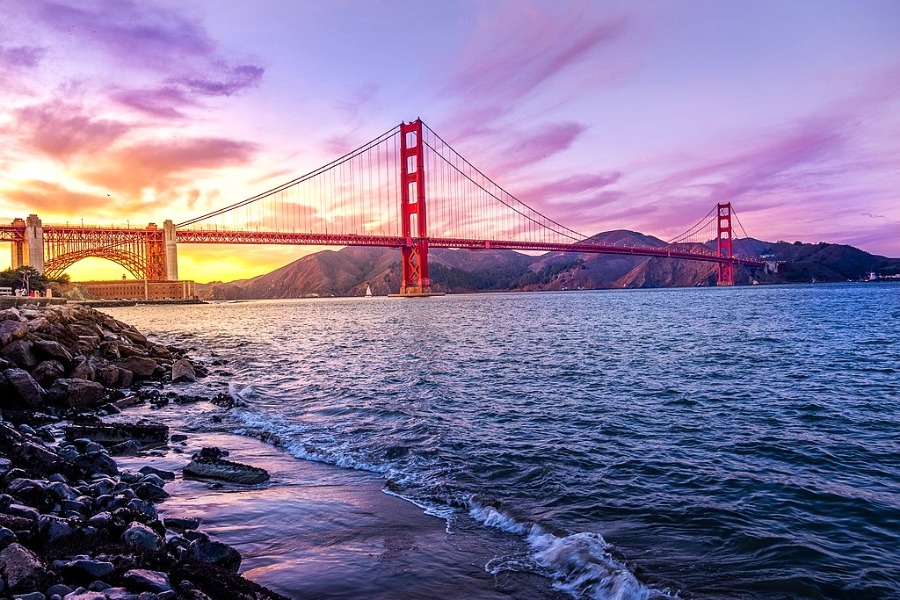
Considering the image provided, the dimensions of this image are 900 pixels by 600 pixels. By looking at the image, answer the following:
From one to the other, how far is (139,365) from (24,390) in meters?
5.47

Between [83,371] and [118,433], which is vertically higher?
[83,371]

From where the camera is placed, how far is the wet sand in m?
4.00

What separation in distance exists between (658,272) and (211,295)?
140520mm

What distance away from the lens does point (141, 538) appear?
385 cm

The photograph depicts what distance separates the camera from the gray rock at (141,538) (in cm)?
382

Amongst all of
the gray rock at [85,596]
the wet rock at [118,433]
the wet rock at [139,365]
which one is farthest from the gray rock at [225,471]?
the wet rock at [139,365]

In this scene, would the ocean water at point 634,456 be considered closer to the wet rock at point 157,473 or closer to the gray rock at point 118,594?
the gray rock at point 118,594

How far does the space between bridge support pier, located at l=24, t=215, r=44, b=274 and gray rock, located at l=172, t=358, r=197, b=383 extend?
77.2 metres

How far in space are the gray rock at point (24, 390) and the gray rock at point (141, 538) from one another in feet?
23.6

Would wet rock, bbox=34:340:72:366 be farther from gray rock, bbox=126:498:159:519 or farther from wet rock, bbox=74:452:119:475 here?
gray rock, bbox=126:498:159:519

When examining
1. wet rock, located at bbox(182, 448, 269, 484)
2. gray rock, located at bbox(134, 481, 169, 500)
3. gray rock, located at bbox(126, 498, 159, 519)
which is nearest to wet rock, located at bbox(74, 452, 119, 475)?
gray rock, located at bbox(134, 481, 169, 500)

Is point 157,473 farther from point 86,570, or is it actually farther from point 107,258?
point 107,258

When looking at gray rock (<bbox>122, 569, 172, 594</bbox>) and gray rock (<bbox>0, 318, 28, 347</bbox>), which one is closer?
gray rock (<bbox>122, 569, 172, 594</bbox>)

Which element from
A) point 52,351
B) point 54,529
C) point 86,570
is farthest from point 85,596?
point 52,351
